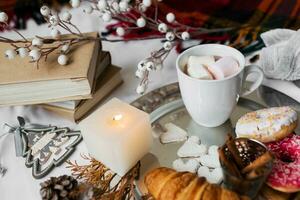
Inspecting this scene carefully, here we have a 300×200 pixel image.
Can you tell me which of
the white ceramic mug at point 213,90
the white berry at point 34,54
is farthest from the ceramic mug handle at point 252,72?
the white berry at point 34,54

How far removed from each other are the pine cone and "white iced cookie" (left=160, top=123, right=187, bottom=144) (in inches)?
5.9

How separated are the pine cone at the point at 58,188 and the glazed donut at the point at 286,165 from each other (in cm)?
24

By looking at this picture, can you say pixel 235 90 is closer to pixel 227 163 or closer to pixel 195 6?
pixel 227 163

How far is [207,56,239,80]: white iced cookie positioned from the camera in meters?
0.56

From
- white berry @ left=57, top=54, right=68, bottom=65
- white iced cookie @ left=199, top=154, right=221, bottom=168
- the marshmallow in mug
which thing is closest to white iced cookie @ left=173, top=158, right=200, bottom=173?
white iced cookie @ left=199, top=154, right=221, bottom=168

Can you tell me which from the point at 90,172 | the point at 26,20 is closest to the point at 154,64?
the point at 90,172

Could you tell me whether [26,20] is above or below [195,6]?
above

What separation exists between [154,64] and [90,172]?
0.19m

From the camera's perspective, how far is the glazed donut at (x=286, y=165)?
49cm

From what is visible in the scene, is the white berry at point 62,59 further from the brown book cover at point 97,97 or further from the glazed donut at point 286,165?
the glazed donut at point 286,165

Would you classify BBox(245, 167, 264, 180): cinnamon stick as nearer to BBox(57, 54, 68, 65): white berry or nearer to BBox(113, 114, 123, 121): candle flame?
BBox(113, 114, 123, 121): candle flame

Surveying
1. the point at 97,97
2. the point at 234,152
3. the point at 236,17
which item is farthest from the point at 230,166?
the point at 236,17

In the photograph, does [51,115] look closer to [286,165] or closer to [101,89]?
[101,89]

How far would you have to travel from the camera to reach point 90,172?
0.56m
